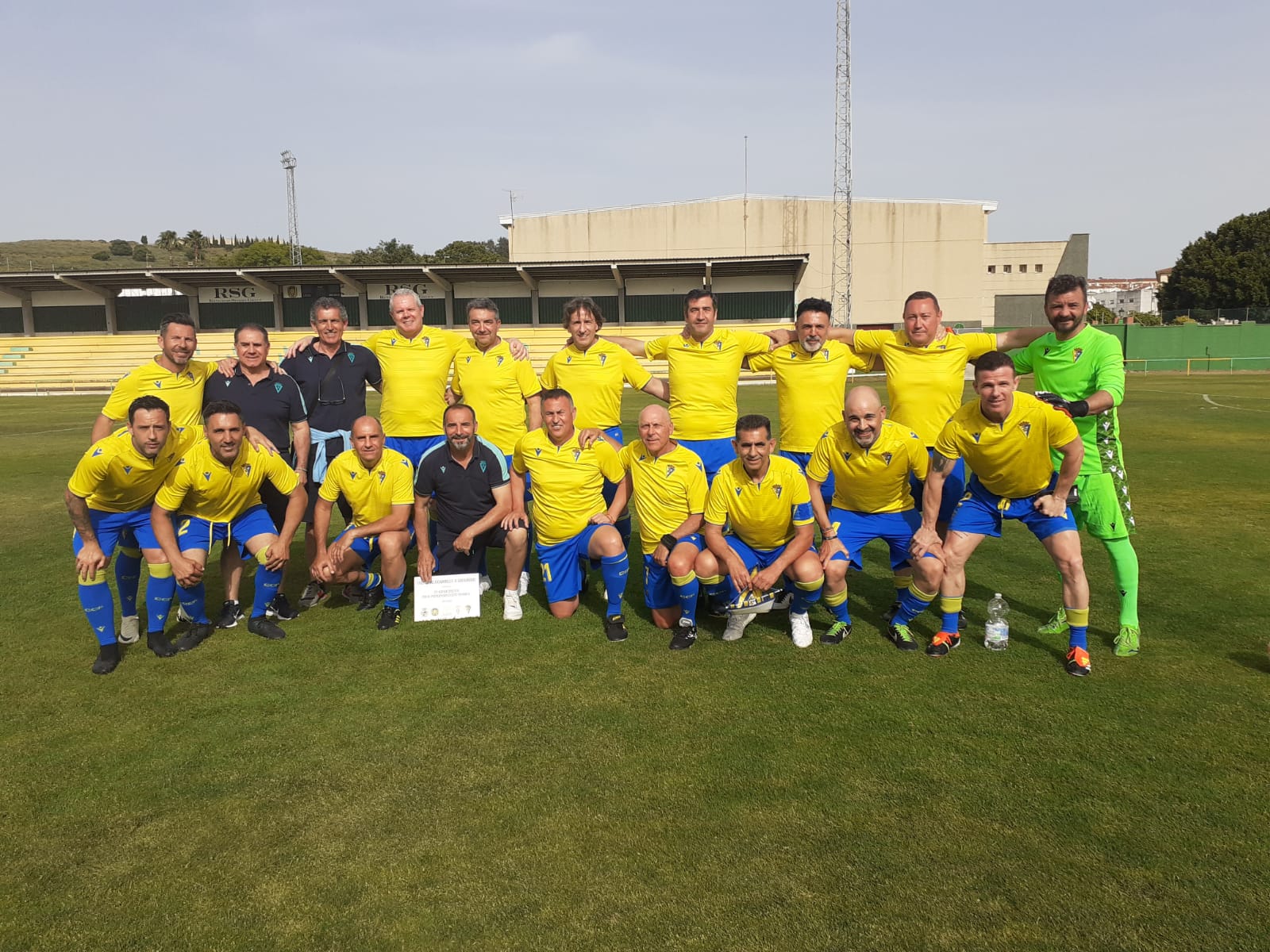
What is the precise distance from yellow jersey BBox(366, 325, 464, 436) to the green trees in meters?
66.4

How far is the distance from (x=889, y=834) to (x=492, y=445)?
3.89 meters

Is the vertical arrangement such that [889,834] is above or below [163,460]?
below

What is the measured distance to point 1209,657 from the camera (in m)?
4.31

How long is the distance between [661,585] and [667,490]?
0.64 metres

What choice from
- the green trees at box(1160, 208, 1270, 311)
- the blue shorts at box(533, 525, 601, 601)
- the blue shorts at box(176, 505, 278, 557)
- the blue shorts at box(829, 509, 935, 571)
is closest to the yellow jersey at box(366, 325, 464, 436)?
the blue shorts at box(176, 505, 278, 557)

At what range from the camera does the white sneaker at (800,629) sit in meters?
4.70

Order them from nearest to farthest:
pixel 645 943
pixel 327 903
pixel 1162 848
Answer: pixel 645 943, pixel 327 903, pixel 1162 848

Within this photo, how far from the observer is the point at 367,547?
18.4ft

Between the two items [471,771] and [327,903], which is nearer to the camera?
[327,903]

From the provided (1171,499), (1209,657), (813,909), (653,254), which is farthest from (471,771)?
(653,254)

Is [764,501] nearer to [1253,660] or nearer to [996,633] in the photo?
[996,633]

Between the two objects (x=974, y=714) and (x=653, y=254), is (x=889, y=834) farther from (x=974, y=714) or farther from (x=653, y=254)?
(x=653, y=254)

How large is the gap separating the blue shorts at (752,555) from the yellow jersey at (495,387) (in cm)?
214

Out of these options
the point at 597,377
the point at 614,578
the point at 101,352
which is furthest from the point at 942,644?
the point at 101,352
